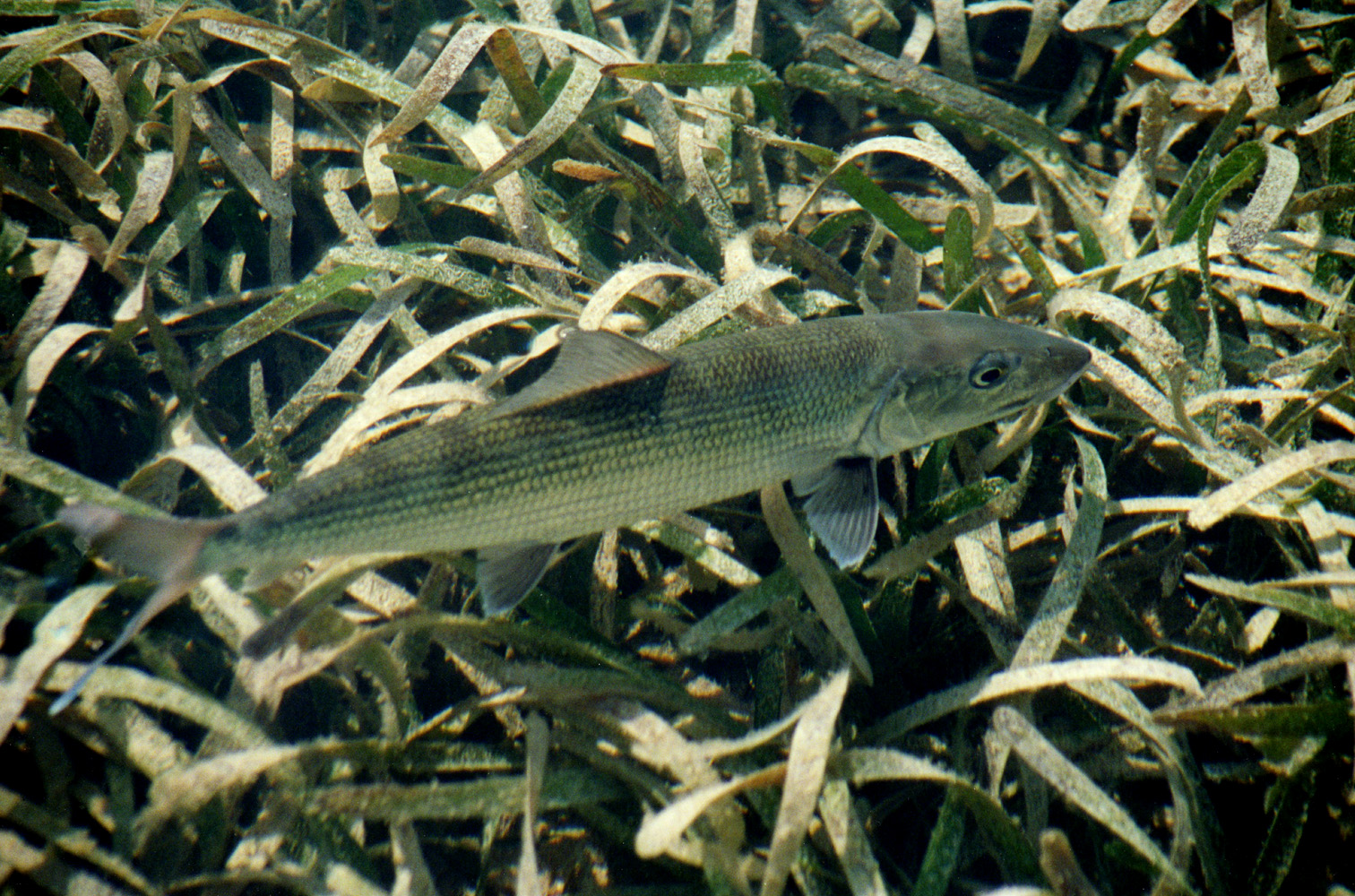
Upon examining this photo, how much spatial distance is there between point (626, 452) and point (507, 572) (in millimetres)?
602

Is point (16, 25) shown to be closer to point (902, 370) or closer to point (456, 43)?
point (456, 43)

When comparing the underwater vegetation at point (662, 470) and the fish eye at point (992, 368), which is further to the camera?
the fish eye at point (992, 368)

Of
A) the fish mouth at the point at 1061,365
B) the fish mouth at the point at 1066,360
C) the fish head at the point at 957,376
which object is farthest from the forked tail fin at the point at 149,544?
the fish mouth at the point at 1066,360

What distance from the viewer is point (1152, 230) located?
3.51 meters

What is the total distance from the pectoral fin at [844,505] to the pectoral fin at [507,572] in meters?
0.98

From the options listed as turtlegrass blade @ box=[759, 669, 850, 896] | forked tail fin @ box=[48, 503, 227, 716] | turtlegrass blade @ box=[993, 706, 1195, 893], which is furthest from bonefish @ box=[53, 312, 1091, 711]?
turtlegrass blade @ box=[993, 706, 1195, 893]

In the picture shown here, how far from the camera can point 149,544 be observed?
2055 millimetres

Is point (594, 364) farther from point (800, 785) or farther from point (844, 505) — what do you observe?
point (800, 785)

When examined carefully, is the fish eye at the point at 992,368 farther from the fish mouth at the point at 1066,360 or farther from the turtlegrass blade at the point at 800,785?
the turtlegrass blade at the point at 800,785

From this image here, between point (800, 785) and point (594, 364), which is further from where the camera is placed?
point (594, 364)

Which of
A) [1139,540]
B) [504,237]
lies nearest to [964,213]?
[1139,540]

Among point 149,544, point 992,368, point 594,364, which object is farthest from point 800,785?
point 149,544

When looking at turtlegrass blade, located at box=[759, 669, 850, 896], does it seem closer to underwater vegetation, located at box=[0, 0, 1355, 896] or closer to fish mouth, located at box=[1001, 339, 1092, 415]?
underwater vegetation, located at box=[0, 0, 1355, 896]

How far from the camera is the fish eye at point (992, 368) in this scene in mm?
2518
